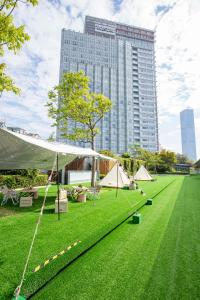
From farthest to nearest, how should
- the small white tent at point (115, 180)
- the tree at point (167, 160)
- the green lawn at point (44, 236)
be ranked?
1. the tree at point (167, 160)
2. the small white tent at point (115, 180)
3. the green lawn at point (44, 236)

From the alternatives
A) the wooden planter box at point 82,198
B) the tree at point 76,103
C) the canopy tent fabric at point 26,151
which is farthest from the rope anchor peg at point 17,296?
the tree at point 76,103

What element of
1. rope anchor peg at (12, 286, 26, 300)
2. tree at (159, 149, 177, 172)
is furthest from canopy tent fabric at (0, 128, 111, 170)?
tree at (159, 149, 177, 172)

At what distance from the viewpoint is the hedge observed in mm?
12203

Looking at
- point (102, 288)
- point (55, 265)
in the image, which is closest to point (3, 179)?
point (55, 265)

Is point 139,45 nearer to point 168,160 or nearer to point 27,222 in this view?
point 168,160

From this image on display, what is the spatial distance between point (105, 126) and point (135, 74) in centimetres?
3669

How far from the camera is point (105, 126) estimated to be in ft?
279

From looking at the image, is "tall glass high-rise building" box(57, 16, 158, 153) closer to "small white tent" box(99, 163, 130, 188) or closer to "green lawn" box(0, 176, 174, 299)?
"small white tent" box(99, 163, 130, 188)

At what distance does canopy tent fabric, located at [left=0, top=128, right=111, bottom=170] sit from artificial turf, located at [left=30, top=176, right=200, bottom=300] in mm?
3413

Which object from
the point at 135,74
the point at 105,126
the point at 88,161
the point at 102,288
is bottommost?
the point at 102,288

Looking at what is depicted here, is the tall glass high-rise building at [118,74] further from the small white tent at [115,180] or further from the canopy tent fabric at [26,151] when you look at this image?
the canopy tent fabric at [26,151]

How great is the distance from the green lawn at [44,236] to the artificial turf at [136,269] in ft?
0.78

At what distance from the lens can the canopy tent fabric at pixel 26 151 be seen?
6.01 meters

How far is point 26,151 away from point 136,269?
6.02m
